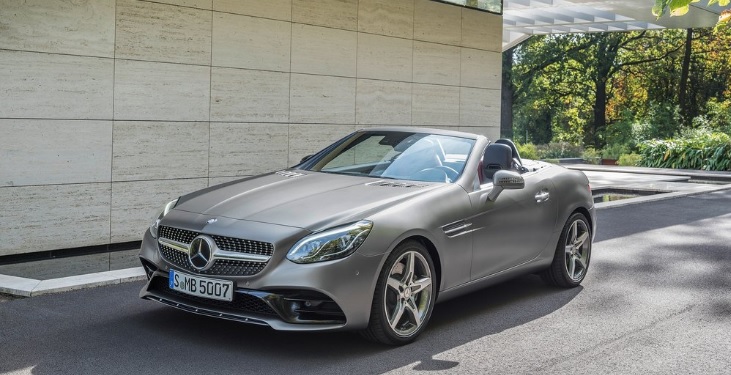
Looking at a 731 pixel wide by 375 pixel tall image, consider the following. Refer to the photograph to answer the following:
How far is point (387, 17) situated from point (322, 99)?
6.40 ft

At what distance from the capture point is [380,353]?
5801 mm

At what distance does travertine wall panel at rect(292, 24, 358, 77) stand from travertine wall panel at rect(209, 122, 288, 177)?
0.97m

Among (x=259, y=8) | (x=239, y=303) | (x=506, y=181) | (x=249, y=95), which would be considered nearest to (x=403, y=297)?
(x=239, y=303)

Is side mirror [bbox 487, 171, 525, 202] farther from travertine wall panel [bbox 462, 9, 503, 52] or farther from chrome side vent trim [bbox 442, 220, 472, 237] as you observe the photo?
travertine wall panel [bbox 462, 9, 503, 52]

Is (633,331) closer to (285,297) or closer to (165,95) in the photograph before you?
(285,297)

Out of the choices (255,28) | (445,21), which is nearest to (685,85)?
(445,21)

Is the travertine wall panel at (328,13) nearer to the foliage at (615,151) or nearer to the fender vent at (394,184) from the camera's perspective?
the fender vent at (394,184)

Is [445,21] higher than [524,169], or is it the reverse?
[445,21]

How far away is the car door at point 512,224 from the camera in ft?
22.1

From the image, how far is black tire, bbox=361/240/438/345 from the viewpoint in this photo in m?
5.78

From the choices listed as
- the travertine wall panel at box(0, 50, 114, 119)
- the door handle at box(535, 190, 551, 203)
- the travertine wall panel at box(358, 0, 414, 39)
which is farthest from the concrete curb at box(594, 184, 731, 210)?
the travertine wall panel at box(0, 50, 114, 119)

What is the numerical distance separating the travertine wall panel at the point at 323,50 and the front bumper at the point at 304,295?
23.7 feet

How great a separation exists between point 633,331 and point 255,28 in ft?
23.0

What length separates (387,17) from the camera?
14.0 meters
